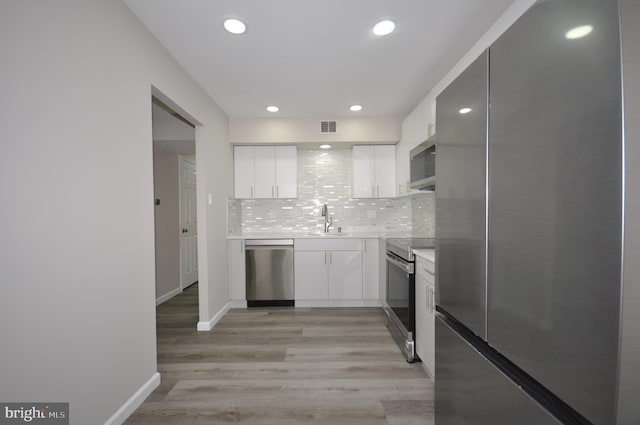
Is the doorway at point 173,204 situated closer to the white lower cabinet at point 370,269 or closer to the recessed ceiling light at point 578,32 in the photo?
the white lower cabinet at point 370,269

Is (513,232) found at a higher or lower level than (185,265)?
higher

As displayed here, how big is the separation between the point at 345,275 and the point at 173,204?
292 centimetres

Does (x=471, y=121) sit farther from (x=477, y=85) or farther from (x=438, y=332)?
(x=438, y=332)

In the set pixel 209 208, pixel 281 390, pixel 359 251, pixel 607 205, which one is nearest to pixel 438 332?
pixel 607 205

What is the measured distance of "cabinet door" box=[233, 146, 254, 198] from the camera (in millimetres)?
3695

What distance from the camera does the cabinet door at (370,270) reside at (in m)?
3.46

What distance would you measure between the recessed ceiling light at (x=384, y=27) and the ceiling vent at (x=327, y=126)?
1685mm

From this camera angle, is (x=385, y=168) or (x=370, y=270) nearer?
(x=370, y=270)

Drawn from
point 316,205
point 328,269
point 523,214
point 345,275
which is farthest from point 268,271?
point 523,214

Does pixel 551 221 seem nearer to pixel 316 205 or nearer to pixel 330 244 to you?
pixel 330 244

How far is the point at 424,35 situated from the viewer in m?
1.86

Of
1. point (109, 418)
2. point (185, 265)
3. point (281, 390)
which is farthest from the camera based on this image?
point (185, 265)

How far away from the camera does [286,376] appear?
6.59 ft

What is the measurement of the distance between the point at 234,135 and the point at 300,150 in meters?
0.99
